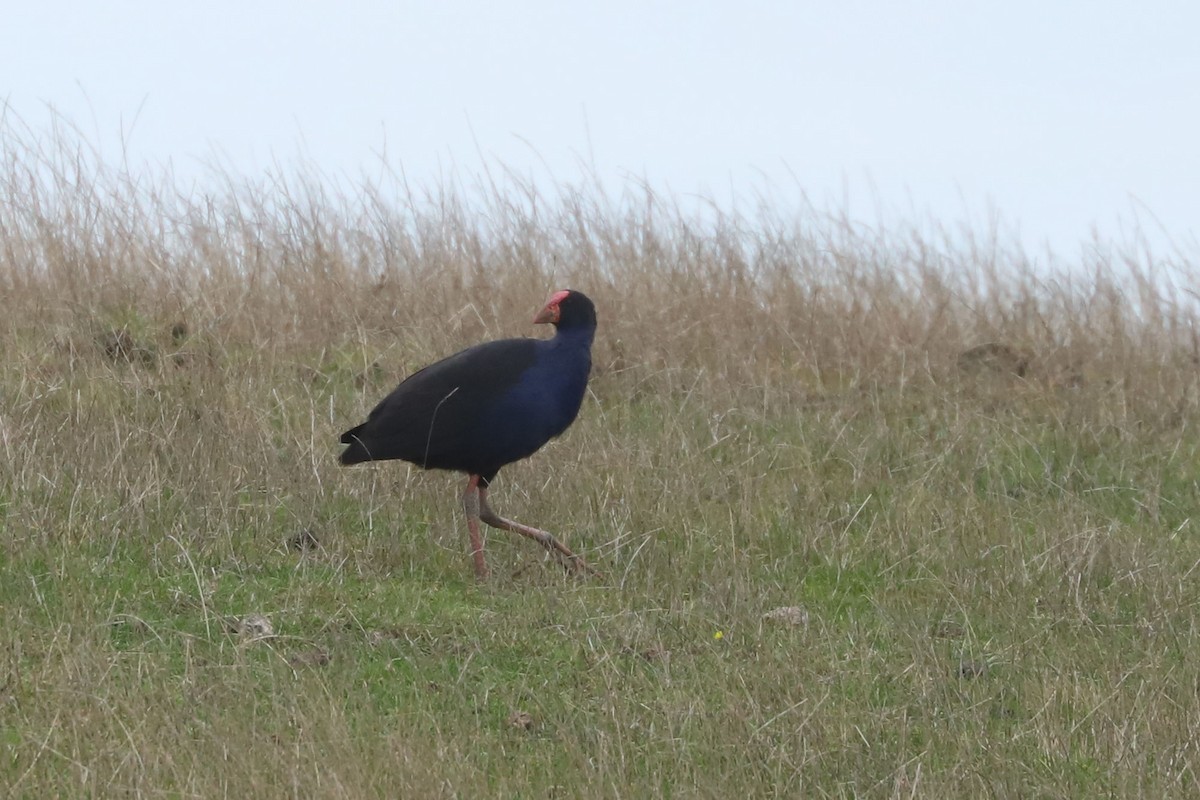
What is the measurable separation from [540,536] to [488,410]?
52 centimetres

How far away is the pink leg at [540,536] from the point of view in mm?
5426

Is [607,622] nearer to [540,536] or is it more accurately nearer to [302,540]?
[540,536]

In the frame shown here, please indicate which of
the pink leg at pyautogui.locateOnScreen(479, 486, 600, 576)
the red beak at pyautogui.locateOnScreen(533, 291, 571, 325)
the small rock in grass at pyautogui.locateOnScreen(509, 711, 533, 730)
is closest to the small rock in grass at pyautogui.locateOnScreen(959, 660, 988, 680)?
the small rock in grass at pyautogui.locateOnScreen(509, 711, 533, 730)

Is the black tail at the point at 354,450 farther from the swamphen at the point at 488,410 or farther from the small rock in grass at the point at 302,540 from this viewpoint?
the small rock in grass at the point at 302,540

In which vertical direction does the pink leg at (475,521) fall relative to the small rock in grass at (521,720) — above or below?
above

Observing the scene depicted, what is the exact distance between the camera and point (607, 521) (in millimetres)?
5922

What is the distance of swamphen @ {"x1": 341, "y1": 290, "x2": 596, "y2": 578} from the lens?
538 cm

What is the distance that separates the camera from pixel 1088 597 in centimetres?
527

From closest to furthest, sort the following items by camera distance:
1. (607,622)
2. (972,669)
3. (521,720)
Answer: (521,720), (972,669), (607,622)

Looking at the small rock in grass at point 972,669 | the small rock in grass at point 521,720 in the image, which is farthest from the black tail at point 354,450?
the small rock in grass at point 972,669

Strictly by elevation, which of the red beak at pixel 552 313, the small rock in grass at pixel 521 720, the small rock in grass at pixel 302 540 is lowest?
the small rock in grass at pixel 521 720

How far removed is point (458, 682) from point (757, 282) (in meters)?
6.02

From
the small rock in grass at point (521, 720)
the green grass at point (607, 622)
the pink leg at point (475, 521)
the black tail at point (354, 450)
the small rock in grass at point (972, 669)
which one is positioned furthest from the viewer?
the black tail at point (354, 450)

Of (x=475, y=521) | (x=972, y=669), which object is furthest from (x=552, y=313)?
(x=972, y=669)
